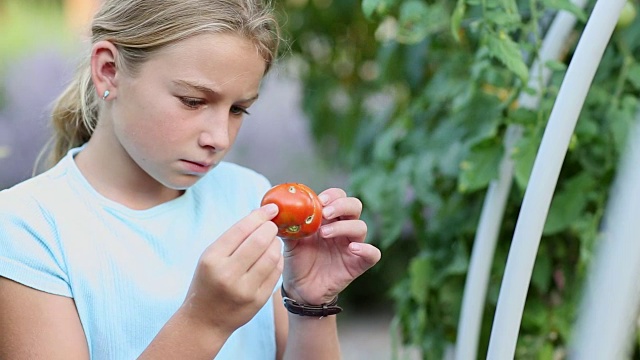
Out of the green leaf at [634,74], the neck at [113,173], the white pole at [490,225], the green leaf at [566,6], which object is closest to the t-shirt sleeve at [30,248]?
the neck at [113,173]

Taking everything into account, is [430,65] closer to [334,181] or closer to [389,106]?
[389,106]

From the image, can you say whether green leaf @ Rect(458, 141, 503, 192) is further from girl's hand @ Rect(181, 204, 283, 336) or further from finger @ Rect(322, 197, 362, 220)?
girl's hand @ Rect(181, 204, 283, 336)

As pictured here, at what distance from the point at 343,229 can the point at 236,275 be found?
231mm

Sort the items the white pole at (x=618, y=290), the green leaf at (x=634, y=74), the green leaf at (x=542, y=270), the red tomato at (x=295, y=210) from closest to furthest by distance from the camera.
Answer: the white pole at (x=618, y=290) → the red tomato at (x=295, y=210) → the green leaf at (x=634, y=74) → the green leaf at (x=542, y=270)

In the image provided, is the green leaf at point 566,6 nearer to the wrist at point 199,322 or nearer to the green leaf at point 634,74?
the green leaf at point 634,74

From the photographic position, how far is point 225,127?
1312 millimetres

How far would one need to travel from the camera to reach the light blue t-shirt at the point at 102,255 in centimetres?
128

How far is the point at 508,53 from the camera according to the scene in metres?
1.49

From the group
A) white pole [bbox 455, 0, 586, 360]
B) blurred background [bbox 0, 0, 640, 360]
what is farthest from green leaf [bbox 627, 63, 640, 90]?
white pole [bbox 455, 0, 586, 360]

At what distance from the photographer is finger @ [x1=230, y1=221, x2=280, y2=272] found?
3.82 feet

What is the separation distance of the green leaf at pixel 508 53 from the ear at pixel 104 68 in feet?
1.97

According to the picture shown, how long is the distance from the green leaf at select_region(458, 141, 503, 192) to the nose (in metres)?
0.58

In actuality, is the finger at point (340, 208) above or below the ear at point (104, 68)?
below

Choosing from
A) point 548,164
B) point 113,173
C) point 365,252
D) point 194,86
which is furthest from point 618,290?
point 113,173
